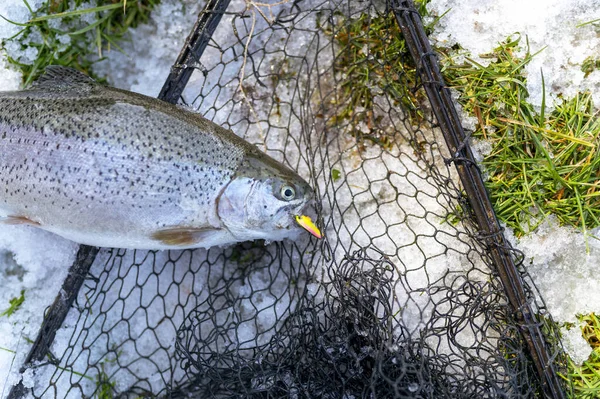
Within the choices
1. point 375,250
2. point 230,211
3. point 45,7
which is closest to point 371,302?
point 375,250

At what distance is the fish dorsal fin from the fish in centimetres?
5

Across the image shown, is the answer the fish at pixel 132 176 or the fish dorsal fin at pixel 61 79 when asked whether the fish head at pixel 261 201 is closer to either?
the fish at pixel 132 176

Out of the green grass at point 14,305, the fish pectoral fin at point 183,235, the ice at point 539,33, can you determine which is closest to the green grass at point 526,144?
the ice at point 539,33

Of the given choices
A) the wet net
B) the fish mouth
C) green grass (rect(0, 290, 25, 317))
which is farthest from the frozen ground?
green grass (rect(0, 290, 25, 317))

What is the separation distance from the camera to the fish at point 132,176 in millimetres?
2186

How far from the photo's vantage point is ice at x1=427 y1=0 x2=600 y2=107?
2.49 metres

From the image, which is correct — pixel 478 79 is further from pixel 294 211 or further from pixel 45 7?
pixel 45 7

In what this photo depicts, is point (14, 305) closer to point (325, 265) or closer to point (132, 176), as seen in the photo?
point (132, 176)

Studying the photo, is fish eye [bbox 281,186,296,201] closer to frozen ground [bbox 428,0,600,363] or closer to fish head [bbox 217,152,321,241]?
fish head [bbox 217,152,321,241]

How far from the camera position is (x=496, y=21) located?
101 inches

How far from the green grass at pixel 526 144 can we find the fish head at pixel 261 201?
89 centimetres

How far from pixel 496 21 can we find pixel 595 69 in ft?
1.59

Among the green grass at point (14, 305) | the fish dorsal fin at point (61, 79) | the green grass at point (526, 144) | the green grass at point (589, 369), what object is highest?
the green grass at point (526, 144)

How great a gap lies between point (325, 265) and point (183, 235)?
0.68 m
